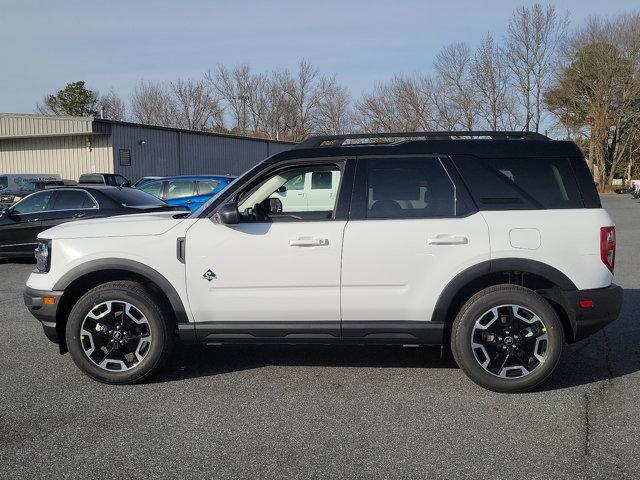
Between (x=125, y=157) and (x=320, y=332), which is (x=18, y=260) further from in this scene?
(x=125, y=157)

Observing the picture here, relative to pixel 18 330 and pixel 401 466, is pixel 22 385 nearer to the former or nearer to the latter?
pixel 18 330

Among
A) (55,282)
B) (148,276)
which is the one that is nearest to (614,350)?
(148,276)

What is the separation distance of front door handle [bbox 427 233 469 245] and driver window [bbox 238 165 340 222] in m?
0.78

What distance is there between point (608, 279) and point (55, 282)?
4210mm

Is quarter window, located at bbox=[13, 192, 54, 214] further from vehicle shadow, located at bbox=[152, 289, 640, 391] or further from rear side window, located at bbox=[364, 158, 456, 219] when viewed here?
rear side window, located at bbox=[364, 158, 456, 219]

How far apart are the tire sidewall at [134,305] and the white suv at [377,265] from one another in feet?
0.04

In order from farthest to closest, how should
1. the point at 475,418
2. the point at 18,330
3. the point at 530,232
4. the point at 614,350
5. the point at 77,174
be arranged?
1. the point at 77,174
2. the point at 18,330
3. the point at 614,350
4. the point at 530,232
5. the point at 475,418

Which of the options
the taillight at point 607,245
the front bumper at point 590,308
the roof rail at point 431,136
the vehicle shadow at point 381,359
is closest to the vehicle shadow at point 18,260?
the vehicle shadow at point 381,359

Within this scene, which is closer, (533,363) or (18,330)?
(533,363)

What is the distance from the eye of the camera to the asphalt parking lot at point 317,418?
3453 mm

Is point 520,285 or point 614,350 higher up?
point 520,285

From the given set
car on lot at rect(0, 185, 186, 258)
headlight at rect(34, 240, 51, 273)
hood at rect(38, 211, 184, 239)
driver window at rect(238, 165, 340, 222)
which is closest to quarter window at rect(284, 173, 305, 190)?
driver window at rect(238, 165, 340, 222)

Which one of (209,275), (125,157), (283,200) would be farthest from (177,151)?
(209,275)

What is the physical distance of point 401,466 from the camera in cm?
343
